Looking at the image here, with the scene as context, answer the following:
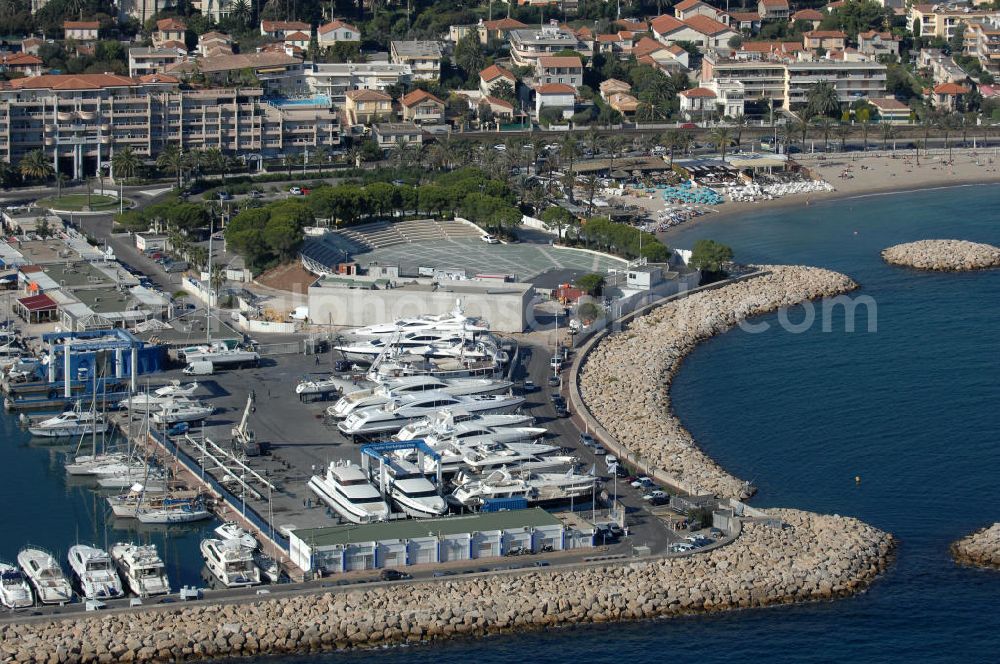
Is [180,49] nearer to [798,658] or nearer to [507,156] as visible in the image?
[507,156]

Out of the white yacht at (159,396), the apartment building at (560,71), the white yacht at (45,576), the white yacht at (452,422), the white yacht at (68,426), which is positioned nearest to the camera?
the white yacht at (45,576)

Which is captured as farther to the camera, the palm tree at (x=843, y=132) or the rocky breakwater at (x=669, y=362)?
the palm tree at (x=843, y=132)

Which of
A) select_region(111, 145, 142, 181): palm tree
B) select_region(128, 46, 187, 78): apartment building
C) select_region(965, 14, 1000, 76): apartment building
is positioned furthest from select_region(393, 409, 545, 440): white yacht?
select_region(965, 14, 1000, 76): apartment building

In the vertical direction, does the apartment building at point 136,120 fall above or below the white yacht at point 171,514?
above

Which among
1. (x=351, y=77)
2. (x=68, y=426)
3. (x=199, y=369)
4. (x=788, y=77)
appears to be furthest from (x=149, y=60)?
(x=68, y=426)

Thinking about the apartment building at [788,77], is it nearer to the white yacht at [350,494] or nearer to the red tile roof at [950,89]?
the red tile roof at [950,89]

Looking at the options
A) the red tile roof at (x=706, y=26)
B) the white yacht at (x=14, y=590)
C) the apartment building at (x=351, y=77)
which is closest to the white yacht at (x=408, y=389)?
the white yacht at (x=14, y=590)

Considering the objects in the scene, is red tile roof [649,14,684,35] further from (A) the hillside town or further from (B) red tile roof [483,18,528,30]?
(B) red tile roof [483,18,528,30]
